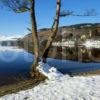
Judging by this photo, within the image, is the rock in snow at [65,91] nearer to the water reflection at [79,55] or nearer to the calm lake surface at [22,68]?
the calm lake surface at [22,68]

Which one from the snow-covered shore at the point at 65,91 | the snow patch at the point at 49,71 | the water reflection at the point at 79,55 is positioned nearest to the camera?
the snow-covered shore at the point at 65,91

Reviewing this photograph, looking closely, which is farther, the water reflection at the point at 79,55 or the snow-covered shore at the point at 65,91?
the water reflection at the point at 79,55

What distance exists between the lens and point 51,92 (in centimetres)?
1248

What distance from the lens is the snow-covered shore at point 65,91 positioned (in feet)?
38.0

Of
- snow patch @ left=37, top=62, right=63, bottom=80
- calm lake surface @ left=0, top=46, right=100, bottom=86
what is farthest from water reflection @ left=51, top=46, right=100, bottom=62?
snow patch @ left=37, top=62, right=63, bottom=80

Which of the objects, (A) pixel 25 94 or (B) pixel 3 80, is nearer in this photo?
(A) pixel 25 94

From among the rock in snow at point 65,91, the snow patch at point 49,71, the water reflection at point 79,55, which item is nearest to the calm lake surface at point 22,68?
the snow patch at point 49,71

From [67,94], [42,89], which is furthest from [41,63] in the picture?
[67,94]

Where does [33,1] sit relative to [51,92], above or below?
above

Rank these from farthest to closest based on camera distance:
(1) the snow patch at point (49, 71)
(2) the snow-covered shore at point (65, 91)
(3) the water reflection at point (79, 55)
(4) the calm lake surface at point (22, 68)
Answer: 1. (3) the water reflection at point (79, 55)
2. (4) the calm lake surface at point (22, 68)
3. (1) the snow patch at point (49, 71)
4. (2) the snow-covered shore at point (65, 91)

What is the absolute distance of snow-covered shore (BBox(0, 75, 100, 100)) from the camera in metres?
11.6

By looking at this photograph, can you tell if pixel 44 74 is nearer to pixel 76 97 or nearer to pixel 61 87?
pixel 61 87

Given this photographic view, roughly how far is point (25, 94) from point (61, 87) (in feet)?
6.45

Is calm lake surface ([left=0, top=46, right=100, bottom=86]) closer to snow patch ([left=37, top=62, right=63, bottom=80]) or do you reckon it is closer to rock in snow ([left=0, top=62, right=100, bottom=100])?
snow patch ([left=37, top=62, right=63, bottom=80])
